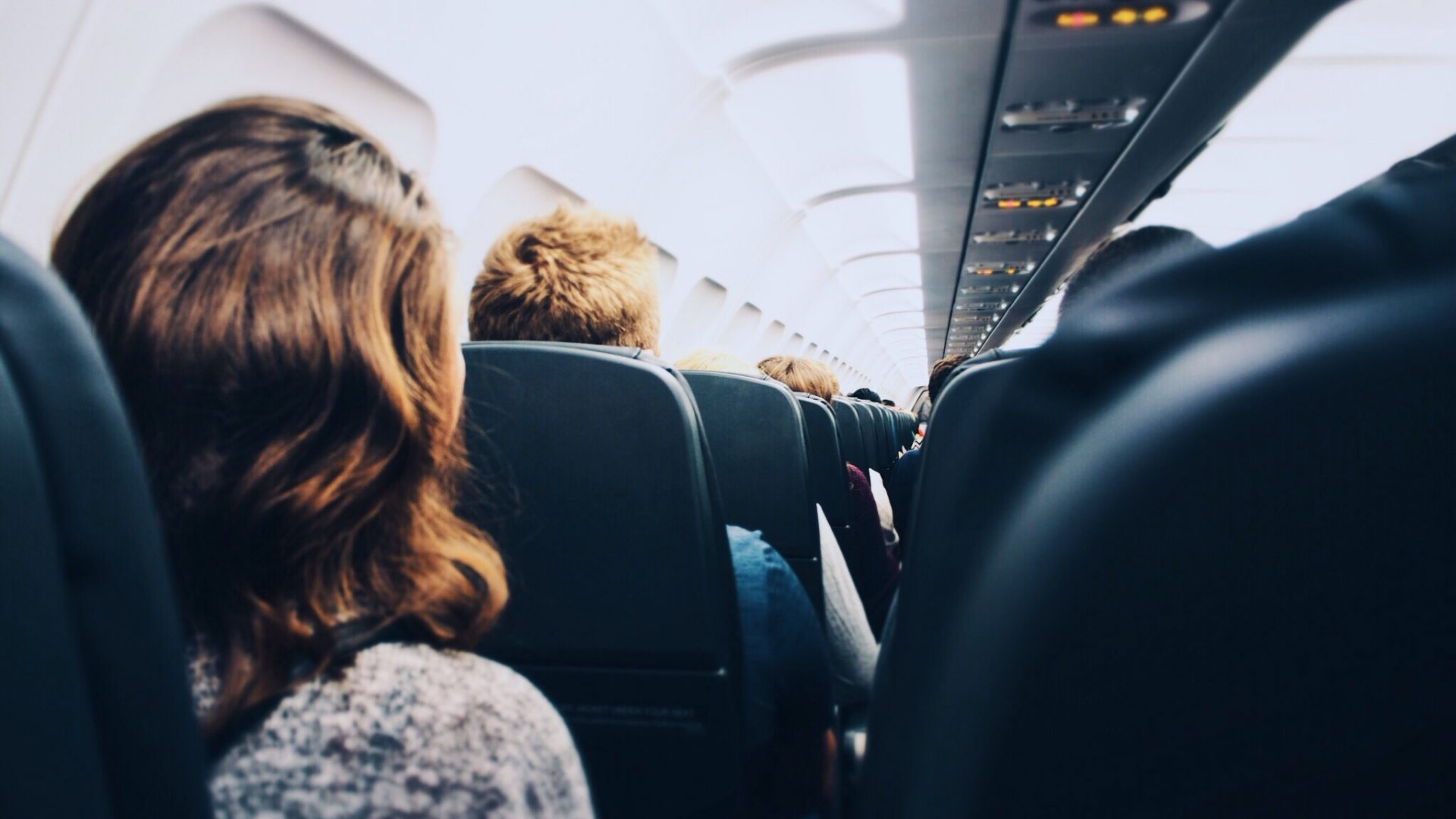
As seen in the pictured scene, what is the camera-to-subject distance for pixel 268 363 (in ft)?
2.15

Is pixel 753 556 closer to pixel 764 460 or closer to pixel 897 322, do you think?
pixel 764 460

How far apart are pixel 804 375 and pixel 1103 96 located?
3.08m

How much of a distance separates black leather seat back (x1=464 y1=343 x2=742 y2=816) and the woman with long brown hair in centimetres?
67

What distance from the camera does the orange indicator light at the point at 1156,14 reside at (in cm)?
450

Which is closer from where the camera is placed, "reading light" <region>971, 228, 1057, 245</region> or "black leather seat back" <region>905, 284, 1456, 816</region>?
"black leather seat back" <region>905, 284, 1456, 816</region>

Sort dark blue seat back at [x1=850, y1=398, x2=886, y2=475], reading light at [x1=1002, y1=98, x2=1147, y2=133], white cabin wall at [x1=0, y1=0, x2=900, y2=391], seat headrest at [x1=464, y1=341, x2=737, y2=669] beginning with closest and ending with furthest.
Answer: seat headrest at [x1=464, y1=341, x2=737, y2=669], white cabin wall at [x1=0, y1=0, x2=900, y2=391], reading light at [x1=1002, y1=98, x2=1147, y2=133], dark blue seat back at [x1=850, y1=398, x2=886, y2=475]

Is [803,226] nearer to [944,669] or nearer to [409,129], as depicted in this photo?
[409,129]

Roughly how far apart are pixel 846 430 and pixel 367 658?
171 inches

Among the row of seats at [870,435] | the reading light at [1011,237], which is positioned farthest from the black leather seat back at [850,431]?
the reading light at [1011,237]

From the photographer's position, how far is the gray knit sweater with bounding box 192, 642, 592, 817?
1.90 ft

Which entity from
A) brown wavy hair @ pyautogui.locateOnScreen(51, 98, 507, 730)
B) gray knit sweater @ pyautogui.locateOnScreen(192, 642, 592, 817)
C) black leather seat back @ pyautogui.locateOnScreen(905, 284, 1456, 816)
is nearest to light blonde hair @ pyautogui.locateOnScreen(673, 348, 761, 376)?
brown wavy hair @ pyautogui.locateOnScreen(51, 98, 507, 730)

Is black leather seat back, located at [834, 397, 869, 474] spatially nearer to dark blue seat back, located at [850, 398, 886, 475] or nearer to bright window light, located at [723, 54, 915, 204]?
dark blue seat back, located at [850, 398, 886, 475]

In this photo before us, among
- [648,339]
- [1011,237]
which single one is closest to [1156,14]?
[648,339]

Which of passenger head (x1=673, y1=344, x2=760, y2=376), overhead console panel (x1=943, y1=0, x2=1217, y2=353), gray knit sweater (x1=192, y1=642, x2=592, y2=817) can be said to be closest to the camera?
gray knit sweater (x1=192, y1=642, x2=592, y2=817)
